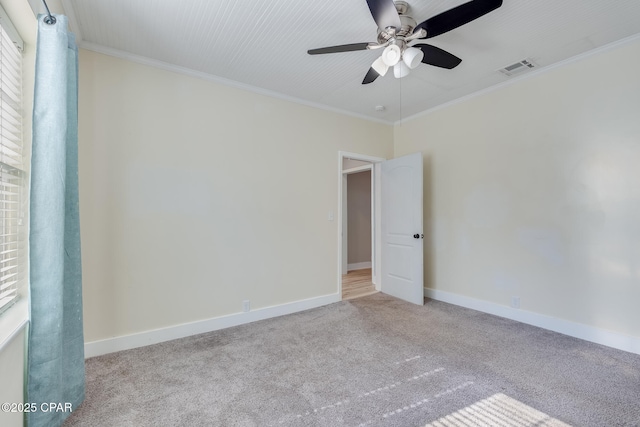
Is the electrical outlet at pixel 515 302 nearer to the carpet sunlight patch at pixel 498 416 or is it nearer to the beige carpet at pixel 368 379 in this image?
the beige carpet at pixel 368 379

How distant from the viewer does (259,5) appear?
2020 millimetres

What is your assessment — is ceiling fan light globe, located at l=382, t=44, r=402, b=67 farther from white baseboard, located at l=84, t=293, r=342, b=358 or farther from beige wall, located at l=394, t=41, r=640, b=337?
white baseboard, located at l=84, t=293, r=342, b=358

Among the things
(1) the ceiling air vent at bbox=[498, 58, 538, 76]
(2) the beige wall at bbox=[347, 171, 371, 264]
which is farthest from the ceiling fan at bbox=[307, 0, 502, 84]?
(2) the beige wall at bbox=[347, 171, 371, 264]

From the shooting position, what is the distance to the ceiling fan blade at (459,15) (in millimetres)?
1564

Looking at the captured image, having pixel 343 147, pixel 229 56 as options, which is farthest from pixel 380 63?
pixel 343 147

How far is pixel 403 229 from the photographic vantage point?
13.1ft

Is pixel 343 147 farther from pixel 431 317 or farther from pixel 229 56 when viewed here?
pixel 431 317

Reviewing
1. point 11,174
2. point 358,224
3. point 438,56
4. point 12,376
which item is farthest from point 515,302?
point 11,174

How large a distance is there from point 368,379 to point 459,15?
2.47m

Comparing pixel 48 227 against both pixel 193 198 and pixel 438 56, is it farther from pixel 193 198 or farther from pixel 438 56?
pixel 438 56

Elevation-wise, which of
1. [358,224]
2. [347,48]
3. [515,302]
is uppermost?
[347,48]


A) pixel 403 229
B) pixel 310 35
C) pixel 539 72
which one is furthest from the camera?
pixel 403 229

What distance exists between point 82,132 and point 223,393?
94.8 inches

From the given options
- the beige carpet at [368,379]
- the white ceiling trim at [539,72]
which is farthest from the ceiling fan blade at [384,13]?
the beige carpet at [368,379]
